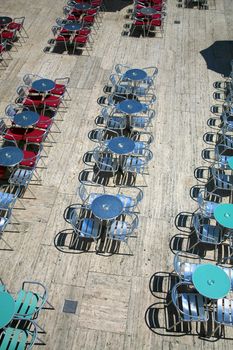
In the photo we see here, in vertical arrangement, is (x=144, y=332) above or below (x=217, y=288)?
below

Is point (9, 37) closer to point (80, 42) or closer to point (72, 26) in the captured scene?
point (72, 26)

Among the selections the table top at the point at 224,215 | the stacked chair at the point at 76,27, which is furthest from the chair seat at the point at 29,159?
the stacked chair at the point at 76,27

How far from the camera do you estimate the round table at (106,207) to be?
27.6 ft

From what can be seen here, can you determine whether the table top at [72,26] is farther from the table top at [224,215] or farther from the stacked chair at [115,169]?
the table top at [224,215]

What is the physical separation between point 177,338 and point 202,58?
10.9 metres

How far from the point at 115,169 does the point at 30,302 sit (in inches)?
165

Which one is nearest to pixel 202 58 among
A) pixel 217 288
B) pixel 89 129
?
pixel 89 129

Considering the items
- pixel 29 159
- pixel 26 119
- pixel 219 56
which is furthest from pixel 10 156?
pixel 219 56

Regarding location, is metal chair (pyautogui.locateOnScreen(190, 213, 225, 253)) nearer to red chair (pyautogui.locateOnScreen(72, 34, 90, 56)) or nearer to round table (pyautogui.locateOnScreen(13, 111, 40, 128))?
round table (pyautogui.locateOnScreen(13, 111, 40, 128))

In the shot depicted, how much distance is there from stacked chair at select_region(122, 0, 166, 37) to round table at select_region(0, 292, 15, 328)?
1252 centimetres

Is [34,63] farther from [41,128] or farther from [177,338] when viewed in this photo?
[177,338]

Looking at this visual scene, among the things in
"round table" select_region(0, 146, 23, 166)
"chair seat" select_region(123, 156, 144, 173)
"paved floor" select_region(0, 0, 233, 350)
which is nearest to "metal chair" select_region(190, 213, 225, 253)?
"paved floor" select_region(0, 0, 233, 350)

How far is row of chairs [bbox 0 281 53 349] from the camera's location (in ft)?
22.6

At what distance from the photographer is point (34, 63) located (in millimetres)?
14562
